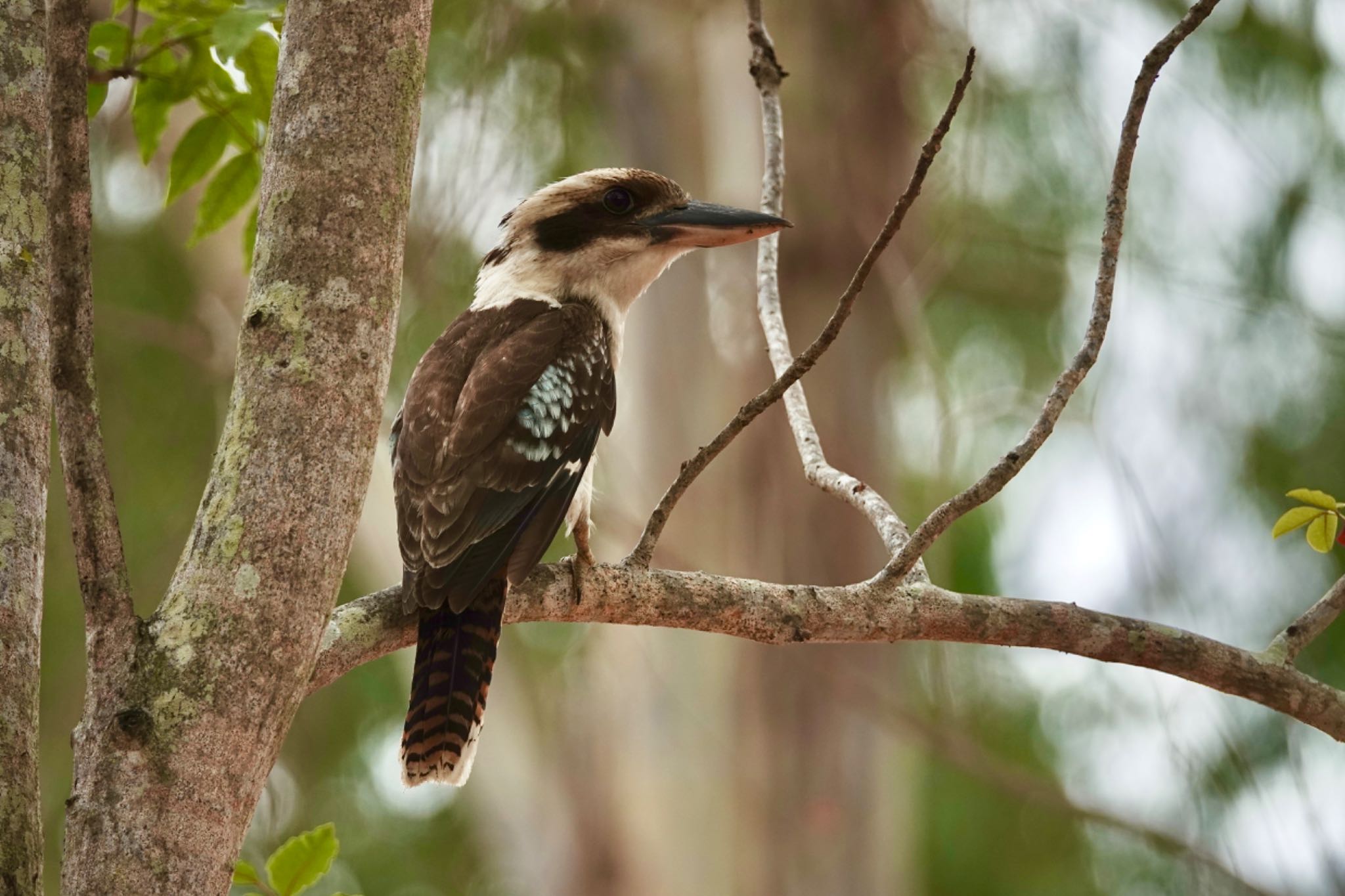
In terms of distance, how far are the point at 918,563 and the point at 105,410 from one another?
5.35 meters

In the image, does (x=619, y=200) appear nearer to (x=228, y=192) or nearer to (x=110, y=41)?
(x=228, y=192)

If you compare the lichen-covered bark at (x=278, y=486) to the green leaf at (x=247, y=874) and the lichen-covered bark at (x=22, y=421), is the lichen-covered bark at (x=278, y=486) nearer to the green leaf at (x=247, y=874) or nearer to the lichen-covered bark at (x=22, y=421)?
the lichen-covered bark at (x=22, y=421)

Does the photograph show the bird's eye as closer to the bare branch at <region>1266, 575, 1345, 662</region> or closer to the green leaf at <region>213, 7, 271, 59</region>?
the green leaf at <region>213, 7, 271, 59</region>

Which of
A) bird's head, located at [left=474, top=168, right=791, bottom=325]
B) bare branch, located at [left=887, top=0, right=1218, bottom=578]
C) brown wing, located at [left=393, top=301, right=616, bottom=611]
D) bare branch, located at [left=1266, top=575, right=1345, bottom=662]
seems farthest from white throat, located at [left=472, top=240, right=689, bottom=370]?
bare branch, located at [left=1266, top=575, right=1345, bottom=662]

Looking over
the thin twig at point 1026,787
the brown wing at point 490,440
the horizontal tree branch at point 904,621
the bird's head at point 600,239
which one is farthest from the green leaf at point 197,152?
the thin twig at point 1026,787

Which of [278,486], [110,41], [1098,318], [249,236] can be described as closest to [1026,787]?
[1098,318]

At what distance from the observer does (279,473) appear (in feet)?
4.55

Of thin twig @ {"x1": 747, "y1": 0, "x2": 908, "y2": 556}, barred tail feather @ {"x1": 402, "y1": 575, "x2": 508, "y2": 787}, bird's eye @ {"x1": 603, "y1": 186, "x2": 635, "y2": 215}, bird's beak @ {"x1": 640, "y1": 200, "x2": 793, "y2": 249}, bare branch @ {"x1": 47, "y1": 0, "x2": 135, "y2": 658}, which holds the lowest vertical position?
bare branch @ {"x1": 47, "y1": 0, "x2": 135, "y2": 658}

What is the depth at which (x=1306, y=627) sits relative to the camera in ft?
6.93

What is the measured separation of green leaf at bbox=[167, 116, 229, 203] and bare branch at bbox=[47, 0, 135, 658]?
818mm

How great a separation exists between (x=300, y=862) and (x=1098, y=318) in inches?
49.0

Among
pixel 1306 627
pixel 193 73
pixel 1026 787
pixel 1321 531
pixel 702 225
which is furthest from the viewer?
pixel 1026 787

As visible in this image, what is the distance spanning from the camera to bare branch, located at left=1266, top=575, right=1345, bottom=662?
210cm

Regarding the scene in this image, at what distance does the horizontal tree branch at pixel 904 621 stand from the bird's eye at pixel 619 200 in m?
1.32
